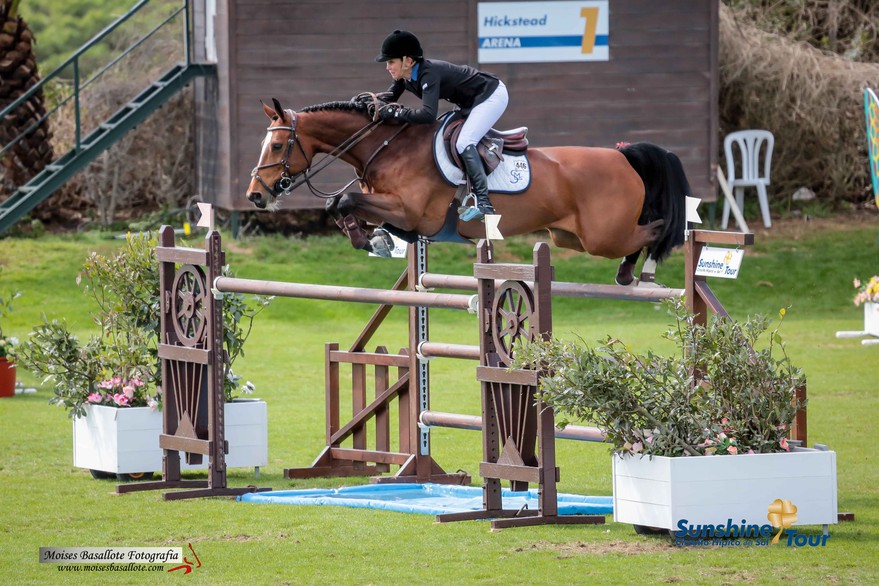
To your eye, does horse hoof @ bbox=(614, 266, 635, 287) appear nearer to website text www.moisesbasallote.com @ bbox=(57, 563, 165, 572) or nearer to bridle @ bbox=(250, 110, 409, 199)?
bridle @ bbox=(250, 110, 409, 199)

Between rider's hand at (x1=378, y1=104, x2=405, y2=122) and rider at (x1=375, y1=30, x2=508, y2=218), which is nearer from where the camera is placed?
rider at (x1=375, y1=30, x2=508, y2=218)

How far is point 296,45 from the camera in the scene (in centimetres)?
1638

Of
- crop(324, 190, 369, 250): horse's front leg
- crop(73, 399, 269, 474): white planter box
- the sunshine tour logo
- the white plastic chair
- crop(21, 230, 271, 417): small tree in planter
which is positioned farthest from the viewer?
the white plastic chair

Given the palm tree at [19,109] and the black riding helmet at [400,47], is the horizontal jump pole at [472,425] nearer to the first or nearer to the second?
the black riding helmet at [400,47]

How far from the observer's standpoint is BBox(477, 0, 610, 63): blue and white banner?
16.5 meters

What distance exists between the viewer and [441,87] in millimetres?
7488

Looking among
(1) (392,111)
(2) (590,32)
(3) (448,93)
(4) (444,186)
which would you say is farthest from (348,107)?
(2) (590,32)

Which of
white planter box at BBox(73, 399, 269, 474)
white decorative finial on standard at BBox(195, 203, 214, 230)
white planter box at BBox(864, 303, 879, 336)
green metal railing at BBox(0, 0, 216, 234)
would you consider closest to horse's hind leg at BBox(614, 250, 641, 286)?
white planter box at BBox(73, 399, 269, 474)

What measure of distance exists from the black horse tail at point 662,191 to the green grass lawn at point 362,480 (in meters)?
1.34

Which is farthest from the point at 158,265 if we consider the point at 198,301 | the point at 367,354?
the point at 367,354

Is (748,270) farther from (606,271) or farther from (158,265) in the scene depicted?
(158,265)

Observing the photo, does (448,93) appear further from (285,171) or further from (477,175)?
(285,171)

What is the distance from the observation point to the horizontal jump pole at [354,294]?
Result: 20.8 feet

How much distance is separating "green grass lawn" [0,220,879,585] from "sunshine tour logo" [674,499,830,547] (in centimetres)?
9
